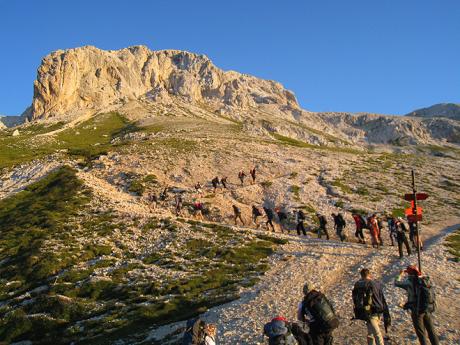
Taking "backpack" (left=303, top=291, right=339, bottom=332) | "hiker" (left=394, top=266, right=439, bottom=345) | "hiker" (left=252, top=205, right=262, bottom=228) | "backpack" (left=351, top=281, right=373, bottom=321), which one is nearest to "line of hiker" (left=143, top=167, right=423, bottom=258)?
"hiker" (left=252, top=205, right=262, bottom=228)

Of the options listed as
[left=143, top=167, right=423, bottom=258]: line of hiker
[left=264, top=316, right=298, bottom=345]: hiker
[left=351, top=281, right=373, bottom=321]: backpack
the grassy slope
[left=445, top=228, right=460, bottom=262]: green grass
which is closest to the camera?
[left=264, top=316, right=298, bottom=345]: hiker

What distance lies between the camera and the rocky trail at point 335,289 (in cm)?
1931

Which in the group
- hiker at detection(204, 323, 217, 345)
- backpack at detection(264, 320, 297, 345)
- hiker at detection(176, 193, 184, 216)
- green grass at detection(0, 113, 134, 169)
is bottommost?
hiker at detection(204, 323, 217, 345)

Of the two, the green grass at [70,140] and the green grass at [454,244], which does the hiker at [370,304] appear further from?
the green grass at [70,140]

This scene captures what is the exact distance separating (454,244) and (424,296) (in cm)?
2170

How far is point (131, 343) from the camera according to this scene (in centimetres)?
2134

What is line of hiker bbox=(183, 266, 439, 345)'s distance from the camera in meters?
12.9

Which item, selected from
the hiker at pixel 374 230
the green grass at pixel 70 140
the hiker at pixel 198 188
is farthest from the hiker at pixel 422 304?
the green grass at pixel 70 140

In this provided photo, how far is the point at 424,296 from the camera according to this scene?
1575cm

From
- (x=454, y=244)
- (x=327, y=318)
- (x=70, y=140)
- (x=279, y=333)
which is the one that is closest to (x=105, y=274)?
(x=327, y=318)

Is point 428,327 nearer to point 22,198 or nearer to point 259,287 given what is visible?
point 259,287

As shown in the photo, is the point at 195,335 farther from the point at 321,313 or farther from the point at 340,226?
the point at 340,226

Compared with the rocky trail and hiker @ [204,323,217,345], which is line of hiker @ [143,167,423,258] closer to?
the rocky trail

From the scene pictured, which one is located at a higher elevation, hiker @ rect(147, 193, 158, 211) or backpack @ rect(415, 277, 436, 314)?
hiker @ rect(147, 193, 158, 211)
